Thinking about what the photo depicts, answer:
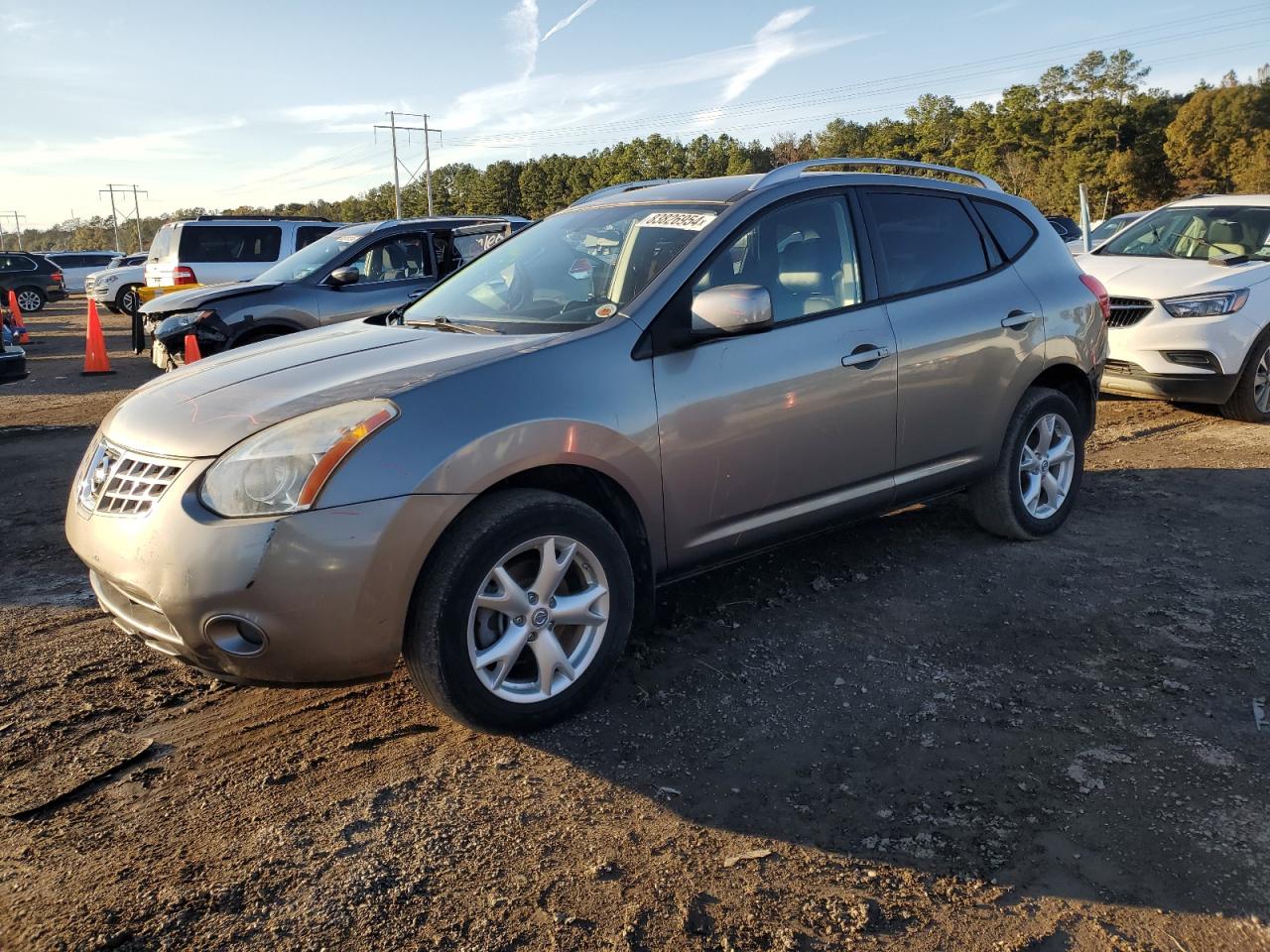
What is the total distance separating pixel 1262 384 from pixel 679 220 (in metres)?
6.21

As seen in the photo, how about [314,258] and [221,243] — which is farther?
[221,243]

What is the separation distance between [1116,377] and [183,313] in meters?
8.01

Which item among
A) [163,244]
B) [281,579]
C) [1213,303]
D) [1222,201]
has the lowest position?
[281,579]

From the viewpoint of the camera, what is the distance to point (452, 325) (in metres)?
3.95

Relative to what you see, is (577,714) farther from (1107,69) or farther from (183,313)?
(1107,69)

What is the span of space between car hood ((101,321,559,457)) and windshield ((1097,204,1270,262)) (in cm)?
731

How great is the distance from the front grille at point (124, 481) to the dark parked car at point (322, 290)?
17.7 ft

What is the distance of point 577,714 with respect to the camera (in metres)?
3.29

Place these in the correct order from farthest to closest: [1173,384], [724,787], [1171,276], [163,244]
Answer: [163,244]
[1171,276]
[1173,384]
[724,787]

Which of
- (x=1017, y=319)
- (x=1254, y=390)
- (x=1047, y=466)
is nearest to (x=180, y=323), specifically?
(x=1017, y=319)

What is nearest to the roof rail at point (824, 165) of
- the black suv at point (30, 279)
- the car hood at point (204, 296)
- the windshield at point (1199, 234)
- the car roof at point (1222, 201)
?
the windshield at point (1199, 234)

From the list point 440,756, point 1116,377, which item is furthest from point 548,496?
point 1116,377

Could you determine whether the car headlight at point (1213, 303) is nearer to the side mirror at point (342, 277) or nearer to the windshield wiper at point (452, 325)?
the windshield wiper at point (452, 325)

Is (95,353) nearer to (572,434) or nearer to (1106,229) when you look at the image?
(572,434)
